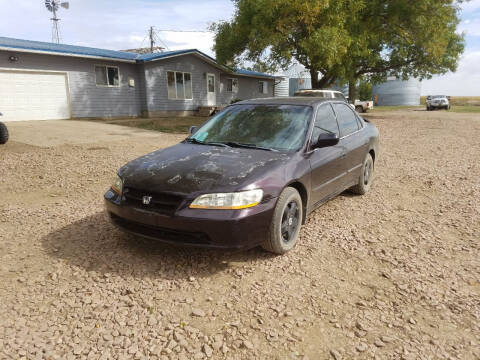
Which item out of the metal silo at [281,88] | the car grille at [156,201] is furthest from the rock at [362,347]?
the metal silo at [281,88]

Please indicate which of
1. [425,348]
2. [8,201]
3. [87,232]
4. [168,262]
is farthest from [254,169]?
[8,201]

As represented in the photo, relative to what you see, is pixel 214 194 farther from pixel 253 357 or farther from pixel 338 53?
pixel 338 53

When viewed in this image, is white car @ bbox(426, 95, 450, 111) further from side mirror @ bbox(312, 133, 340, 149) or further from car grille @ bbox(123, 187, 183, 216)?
car grille @ bbox(123, 187, 183, 216)

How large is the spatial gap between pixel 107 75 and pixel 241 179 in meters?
18.4

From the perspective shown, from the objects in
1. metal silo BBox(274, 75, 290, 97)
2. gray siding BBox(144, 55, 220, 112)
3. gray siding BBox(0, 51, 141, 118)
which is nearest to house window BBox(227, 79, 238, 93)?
gray siding BBox(144, 55, 220, 112)

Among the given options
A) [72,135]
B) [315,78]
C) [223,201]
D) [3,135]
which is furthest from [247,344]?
[315,78]

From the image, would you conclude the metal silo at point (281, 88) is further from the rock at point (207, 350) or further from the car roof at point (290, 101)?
the rock at point (207, 350)

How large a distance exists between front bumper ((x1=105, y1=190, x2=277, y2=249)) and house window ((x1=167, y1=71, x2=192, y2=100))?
64.7ft

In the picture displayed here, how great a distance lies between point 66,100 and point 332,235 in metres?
17.1

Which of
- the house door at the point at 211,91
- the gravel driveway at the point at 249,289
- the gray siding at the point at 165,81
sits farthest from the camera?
the house door at the point at 211,91

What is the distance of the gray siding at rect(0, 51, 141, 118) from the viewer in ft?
52.6

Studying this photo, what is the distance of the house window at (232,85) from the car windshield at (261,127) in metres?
23.6

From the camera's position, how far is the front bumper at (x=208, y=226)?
2949 mm

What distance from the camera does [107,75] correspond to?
19.1m
